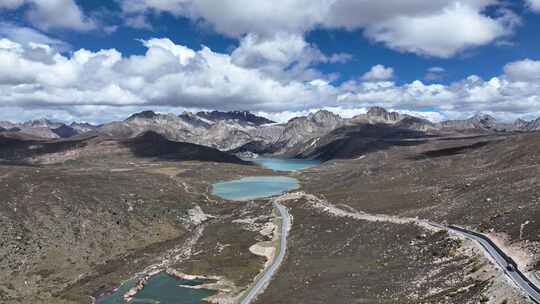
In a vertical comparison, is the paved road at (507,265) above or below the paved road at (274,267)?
above

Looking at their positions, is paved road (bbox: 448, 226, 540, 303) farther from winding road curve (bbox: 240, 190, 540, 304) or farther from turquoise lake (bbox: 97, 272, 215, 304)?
turquoise lake (bbox: 97, 272, 215, 304)

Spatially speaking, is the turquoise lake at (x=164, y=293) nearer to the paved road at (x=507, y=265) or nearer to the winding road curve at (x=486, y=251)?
the winding road curve at (x=486, y=251)

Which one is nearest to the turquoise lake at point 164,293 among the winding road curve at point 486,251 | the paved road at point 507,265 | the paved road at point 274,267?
the paved road at point 274,267

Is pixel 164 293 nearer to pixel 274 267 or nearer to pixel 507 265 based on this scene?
pixel 274 267

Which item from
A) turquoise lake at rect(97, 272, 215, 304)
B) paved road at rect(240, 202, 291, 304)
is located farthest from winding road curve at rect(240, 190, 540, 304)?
turquoise lake at rect(97, 272, 215, 304)

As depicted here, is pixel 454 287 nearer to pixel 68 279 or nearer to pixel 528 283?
pixel 528 283

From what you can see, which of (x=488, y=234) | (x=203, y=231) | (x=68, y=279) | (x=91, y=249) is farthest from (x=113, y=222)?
(x=488, y=234)
